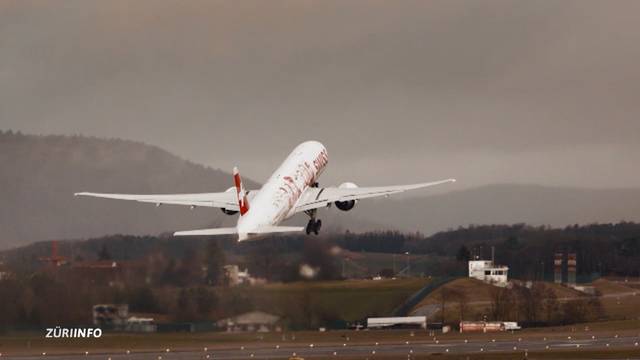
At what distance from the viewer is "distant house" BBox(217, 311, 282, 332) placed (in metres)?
123

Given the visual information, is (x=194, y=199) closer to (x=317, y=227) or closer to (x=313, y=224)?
(x=313, y=224)

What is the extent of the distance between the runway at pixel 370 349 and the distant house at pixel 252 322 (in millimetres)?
1575

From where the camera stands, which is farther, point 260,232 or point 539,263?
point 539,263

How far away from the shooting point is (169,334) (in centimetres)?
12606

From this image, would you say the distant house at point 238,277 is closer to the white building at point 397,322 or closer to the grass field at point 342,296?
the grass field at point 342,296

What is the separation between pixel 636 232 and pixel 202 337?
65450 mm

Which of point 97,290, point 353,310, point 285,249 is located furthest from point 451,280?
point 97,290

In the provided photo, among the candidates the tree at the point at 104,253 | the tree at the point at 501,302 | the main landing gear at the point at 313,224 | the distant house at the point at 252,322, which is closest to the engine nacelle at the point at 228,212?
the main landing gear at the point at 313,224

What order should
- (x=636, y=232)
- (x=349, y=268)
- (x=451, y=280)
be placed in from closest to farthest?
(x=349, y=268), (x=451, y=280), (x=636, y=232)

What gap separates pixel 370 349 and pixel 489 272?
1459 inches

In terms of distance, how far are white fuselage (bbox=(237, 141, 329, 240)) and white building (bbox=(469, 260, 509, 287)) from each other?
29259mm

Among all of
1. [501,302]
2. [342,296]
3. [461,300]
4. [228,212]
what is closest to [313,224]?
[342,296]

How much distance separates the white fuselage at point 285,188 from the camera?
10994cm

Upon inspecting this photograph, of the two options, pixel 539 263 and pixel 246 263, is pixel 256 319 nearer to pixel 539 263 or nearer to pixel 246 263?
pixel 246 263
